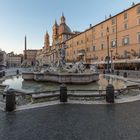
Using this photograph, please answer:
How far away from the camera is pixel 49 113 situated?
6.86 meters

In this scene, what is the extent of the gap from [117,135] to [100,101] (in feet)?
13.7

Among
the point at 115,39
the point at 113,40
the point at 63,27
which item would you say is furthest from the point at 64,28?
the point at 115,39

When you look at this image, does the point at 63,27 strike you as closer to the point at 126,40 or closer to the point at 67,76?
the point at 126,40

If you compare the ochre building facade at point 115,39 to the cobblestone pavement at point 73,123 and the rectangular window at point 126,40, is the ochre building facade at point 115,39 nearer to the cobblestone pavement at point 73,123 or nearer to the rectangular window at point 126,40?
the rectangular window at point 126,40

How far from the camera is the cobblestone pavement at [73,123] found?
15.5ft

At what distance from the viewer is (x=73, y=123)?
18.6 ft

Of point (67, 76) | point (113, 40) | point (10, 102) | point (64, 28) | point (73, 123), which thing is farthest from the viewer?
point (64, 28)

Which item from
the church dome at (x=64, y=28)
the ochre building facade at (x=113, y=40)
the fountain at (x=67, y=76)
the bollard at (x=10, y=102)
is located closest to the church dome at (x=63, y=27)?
the church dome at (x=64, y=28)

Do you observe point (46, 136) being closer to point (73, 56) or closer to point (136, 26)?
point (136, 26)

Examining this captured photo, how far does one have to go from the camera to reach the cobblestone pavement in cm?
472

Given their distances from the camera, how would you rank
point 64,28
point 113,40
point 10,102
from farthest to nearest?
point 64,28 < point 113,40 < point 10,102

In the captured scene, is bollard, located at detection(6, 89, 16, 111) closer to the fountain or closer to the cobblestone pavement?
the cobblestone pavement

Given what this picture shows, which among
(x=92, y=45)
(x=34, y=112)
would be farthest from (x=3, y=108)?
(x=92, y=45)

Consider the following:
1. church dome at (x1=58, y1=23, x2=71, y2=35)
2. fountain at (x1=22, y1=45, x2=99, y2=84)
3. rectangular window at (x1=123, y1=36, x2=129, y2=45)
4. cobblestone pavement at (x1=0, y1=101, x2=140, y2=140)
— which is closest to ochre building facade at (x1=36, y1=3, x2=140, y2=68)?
rectangular window at (x1=123, y1=36, x2=129, y2=45)
